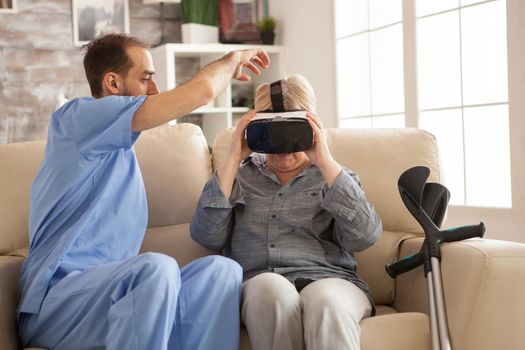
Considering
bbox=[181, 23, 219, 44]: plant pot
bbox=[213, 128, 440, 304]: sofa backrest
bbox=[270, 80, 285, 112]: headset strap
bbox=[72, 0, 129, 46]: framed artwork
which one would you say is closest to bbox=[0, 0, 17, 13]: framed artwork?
bbox=[72, 0, 129, 46]: framed artwork

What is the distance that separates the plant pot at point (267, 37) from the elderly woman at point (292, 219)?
→ 2647mm

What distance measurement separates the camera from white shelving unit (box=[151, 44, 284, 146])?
450cm

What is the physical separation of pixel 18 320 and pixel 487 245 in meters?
1.18

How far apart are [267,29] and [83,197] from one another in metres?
3.01

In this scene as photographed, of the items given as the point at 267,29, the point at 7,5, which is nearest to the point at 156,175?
the point at 7,5

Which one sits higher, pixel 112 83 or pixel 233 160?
pixel 112 83

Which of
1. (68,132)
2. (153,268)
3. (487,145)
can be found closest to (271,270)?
(153,268)

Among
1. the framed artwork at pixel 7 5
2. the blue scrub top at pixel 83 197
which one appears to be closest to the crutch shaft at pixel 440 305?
the blue scrub top at pixel 83 197

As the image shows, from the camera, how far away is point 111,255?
1.97m

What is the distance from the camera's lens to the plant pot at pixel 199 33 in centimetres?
468

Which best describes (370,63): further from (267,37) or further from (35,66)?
(35,66)

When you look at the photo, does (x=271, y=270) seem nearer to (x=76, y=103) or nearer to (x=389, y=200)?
(x=389, y=200)

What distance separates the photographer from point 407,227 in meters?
2.30

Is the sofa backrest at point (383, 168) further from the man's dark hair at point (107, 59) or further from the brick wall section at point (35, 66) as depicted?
the brick wall section at point (35, 66)
